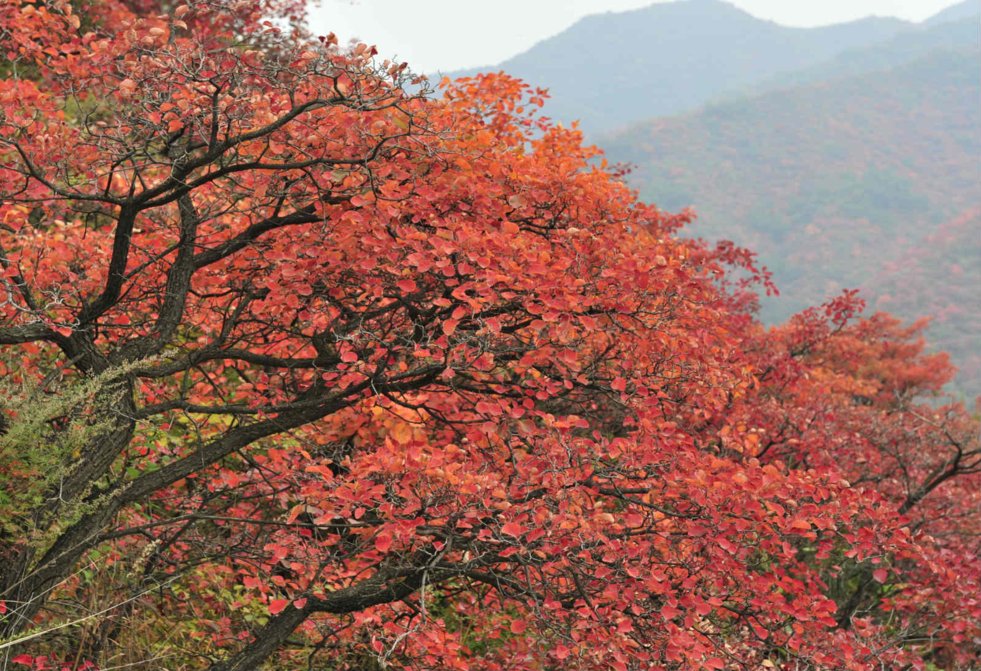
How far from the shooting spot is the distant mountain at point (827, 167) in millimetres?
81125

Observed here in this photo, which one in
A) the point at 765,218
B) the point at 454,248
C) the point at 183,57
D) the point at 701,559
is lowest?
the point at 765,218

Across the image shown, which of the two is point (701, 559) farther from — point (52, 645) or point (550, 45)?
point (550, 45)

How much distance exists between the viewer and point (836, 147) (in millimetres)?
103125

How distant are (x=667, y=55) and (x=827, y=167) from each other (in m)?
90.4

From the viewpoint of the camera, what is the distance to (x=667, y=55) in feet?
587

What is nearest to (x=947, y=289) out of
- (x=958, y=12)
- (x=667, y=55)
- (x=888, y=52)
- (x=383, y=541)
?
(x=383, y=541)

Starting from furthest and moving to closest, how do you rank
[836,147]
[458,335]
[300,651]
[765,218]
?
1. [836,147]
2. [765,218]
3. [300,651]
4. [458,335]

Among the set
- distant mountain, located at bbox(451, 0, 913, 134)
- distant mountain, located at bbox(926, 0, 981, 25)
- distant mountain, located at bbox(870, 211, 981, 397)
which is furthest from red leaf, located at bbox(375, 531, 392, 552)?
distant mountain, located at bbox(926, 0, 981, 25)

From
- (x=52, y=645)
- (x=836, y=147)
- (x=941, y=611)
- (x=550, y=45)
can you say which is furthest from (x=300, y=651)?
(x=550, y=45)

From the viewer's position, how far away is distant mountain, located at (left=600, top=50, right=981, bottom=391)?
266 feet

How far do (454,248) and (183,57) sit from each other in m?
1.47

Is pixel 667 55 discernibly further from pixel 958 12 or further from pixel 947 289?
pixel 947 289

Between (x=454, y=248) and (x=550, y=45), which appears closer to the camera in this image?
(x=454, y=248)

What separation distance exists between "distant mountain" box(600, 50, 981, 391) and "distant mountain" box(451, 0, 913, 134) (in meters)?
48.2
